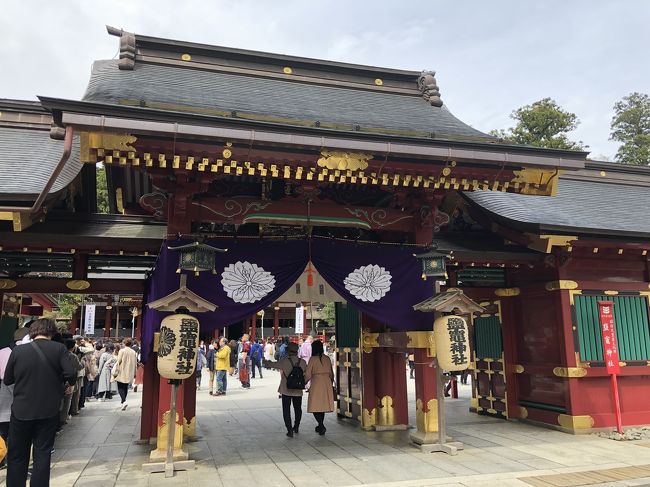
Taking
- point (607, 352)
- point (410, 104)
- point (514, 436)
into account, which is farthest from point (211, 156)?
point (607, 352)

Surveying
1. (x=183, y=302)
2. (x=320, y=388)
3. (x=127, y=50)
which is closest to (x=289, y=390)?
(x=320, y=388)

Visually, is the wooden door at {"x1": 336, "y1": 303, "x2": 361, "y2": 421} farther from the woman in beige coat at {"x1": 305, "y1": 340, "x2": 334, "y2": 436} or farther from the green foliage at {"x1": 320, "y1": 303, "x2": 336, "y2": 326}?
the green foliage at {"x1": 320, "y1": 303, "x2": 336, "y2": 326}

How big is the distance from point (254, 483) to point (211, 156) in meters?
4.19

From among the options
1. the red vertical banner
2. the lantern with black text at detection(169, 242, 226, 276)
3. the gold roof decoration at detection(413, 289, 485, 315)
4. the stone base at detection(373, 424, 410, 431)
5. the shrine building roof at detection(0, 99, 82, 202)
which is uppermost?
the shrine building roof at detection(0, 99, 82, 202)

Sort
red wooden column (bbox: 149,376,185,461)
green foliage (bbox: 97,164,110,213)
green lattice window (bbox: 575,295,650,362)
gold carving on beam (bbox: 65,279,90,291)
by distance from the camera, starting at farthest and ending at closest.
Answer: green foliage (bbox: 97,164,110,213)
green lattice window (bbox: 575,295,650,362)
gold carving on beam (bbox: 65,279,90,291)
red wooden column (bbox: 149,376,185,461)

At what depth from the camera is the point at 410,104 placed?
10547mm

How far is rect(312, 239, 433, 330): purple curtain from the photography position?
24.2ft

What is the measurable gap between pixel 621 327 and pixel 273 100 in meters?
8.14

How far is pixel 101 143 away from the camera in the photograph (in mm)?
5891

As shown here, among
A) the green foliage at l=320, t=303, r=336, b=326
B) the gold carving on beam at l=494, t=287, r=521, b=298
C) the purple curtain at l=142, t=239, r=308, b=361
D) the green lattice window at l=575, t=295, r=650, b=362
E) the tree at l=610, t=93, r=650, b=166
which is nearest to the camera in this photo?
the purple curtain at l=142, t=239, r=308, b=361

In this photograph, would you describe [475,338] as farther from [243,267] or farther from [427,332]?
[243,267]

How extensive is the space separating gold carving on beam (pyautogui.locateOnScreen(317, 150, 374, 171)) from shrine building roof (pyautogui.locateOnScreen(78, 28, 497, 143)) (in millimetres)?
496

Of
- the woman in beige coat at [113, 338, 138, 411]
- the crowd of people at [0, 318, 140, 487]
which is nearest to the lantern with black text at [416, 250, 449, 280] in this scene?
the crowd of people at [0, 318, 140, 487]

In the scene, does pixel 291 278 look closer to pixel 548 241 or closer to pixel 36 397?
pixel 36 397
